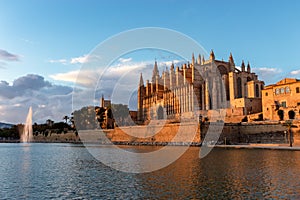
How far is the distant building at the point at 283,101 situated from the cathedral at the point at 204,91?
198 inches

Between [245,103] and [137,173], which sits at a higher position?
[245,103]

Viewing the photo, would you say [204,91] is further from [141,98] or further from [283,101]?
[141,98]

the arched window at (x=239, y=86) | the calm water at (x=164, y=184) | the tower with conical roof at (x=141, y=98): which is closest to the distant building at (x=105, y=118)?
the tower with conical roof at (x=141, y=98)

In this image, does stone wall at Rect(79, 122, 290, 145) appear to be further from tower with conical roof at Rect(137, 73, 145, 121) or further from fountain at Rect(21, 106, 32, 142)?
fountain at Rect(21, 106, 32, 142)

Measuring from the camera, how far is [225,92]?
57.9 metres

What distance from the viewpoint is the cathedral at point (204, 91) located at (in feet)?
179

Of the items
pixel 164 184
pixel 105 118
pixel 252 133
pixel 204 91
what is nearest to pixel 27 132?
pixel 105 118

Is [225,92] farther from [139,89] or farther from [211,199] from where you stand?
[211,199]

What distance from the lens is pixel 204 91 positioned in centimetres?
6200

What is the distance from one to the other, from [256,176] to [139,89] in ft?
230

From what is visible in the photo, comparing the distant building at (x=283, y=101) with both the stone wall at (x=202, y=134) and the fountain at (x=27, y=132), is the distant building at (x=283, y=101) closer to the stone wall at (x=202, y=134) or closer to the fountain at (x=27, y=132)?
the stone wall at (x=202, y=134)

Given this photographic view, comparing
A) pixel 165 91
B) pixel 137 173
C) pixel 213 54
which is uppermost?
pixel 213 54

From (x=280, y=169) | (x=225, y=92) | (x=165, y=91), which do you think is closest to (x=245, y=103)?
(x=225, y=92)

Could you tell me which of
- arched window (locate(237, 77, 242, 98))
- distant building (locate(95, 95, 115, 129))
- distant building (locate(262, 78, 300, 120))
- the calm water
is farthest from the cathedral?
the calm water
